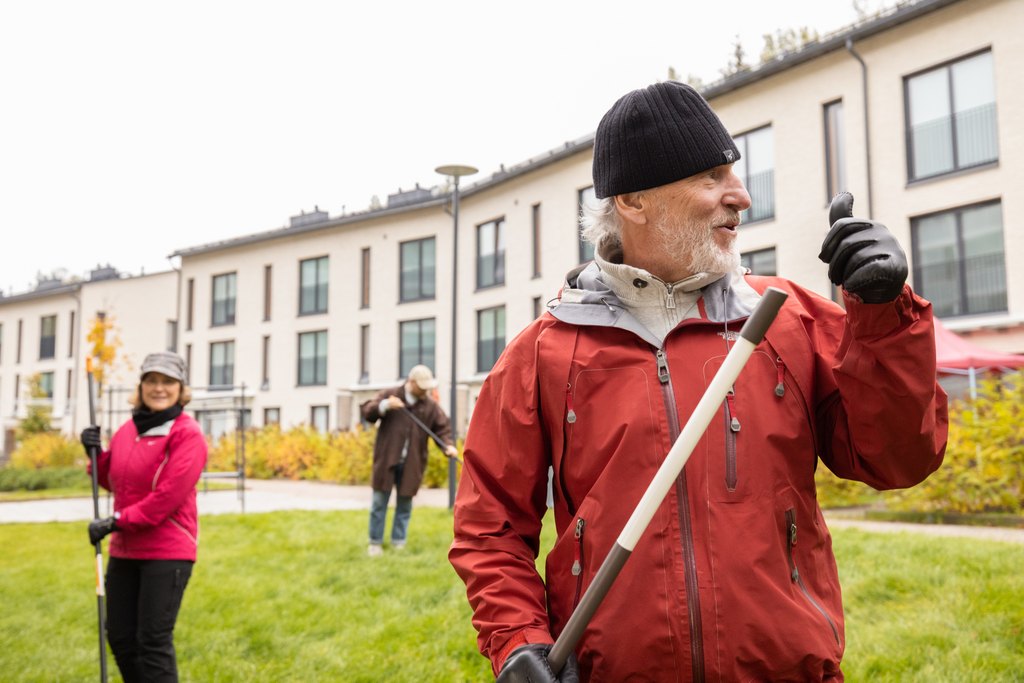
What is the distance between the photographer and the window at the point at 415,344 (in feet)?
102

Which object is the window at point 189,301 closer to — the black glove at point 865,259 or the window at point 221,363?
the window at point 221,363

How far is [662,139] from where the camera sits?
7.17 feet

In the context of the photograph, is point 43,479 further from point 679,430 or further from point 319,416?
point 679,430

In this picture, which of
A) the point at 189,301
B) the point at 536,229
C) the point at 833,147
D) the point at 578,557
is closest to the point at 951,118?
the point at 833,147

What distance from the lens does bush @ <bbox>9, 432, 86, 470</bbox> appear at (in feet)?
99.4

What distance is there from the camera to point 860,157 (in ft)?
61.2

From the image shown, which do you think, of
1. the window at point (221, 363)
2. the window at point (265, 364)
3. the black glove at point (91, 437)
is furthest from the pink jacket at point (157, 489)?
the window at point (221, 363)

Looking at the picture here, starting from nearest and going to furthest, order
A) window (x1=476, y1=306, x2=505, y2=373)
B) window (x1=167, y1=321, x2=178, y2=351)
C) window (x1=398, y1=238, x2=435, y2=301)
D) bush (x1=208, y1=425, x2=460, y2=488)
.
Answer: bush (x1=208, y1=425, x2=460, y2=488) < window (x1=476, y1=306, x2=505, y2=373) < window (x1=398, y1=238, x2=435, y2=301) < window (x1=167, y1=321, x2=178, y2=351)

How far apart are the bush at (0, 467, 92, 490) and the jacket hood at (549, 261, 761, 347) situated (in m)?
25.1

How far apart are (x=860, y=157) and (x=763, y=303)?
18.7 meters

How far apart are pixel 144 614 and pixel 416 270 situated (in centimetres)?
2735

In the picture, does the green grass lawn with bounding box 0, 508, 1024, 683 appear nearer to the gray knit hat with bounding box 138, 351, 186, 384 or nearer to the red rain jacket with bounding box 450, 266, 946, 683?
the gray knit hat with bounding box 138, 351, 186, 384

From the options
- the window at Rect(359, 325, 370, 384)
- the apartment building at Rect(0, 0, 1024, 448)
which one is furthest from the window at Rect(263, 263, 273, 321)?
the window at Rect(359, 325, 370, 384)

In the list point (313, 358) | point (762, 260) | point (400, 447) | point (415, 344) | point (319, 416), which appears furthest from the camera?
point (313, 358)
